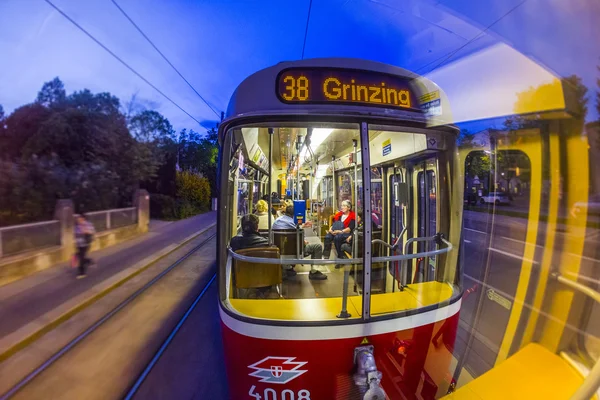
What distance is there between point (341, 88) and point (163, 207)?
16341 mm

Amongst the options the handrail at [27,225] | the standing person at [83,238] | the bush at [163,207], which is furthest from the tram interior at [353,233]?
the bush at [163,207]

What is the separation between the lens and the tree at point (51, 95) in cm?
993

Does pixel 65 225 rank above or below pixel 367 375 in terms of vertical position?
above

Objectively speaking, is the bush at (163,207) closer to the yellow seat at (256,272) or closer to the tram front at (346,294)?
the yellow seat at (256,272)

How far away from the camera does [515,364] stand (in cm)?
188

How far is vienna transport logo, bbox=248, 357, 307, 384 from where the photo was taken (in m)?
1.87

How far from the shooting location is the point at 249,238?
3330 millimetres

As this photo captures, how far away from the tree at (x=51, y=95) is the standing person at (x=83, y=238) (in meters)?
4.77

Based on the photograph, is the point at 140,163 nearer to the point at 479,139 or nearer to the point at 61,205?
the point at 61,205

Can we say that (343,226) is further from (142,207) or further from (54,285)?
(142,207)

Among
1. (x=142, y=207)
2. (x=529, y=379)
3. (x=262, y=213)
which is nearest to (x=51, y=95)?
(x=142, y=207)

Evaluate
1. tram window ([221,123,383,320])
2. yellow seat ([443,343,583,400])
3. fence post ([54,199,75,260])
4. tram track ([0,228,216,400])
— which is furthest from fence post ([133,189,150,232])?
yellow seat ([443,343,583,400])

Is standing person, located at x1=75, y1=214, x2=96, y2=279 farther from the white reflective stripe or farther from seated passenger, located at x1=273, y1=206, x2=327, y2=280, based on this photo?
the white reflective stripe

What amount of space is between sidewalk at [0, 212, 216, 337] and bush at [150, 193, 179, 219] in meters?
5.12
